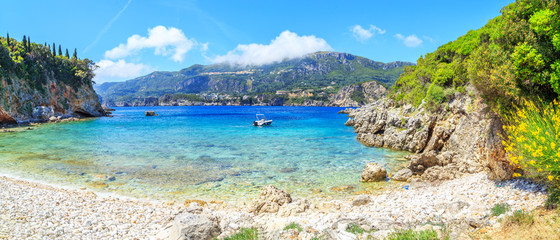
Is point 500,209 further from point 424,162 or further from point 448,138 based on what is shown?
point 448,138

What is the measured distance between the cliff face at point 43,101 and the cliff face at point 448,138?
66709 mm

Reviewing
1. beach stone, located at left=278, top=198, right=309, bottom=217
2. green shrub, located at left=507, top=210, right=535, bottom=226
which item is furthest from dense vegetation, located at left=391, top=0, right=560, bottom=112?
beach stone, located at left=278, top=198, right=309, bottom=217

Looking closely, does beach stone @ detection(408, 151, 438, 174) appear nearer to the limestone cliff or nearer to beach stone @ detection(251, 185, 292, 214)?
beach stone @ detection(251, 185, 292, 214)

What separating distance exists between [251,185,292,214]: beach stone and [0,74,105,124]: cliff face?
64.1 m

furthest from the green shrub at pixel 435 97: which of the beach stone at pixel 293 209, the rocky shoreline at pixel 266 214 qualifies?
the beach stone at pixel 293 209

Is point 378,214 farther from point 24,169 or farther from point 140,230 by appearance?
point 24,169

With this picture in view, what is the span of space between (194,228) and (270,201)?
4453mm

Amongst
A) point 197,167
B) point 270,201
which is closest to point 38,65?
point 197,167

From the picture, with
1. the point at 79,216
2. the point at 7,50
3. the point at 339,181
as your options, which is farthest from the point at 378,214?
the point at 7,50

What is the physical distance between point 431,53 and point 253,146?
2784 centimetres

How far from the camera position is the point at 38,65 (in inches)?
2704

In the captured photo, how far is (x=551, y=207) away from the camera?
244 inches

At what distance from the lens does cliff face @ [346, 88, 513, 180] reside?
10.1 metres

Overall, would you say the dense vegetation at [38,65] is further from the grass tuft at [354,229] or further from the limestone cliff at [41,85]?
the grass tuft at [354,229]
